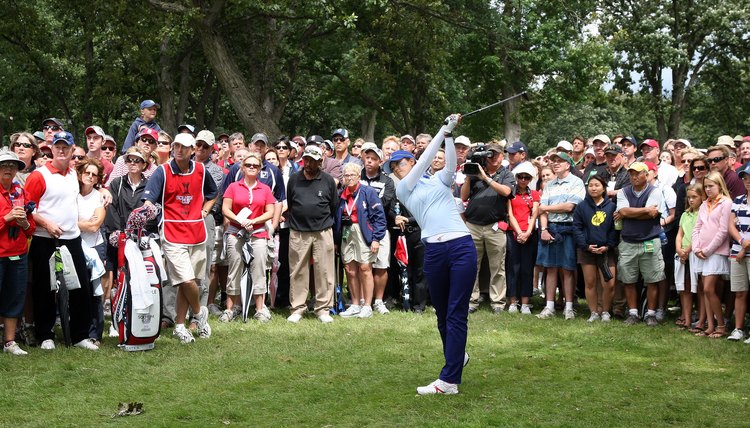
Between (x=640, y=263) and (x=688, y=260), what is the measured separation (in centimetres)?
58

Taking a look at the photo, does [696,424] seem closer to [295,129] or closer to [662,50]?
[662,50]

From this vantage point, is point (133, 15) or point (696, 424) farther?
point (133, 15)

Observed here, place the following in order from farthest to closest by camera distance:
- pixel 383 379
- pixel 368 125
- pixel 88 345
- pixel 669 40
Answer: pixel 368 125 → pixel 669 40 → pixel 88 345 → pixel 383 379

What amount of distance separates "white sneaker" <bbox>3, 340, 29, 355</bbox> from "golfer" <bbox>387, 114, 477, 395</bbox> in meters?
4.20

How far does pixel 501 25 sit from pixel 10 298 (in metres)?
20.8

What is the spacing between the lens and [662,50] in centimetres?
3509

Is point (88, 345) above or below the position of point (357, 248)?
below

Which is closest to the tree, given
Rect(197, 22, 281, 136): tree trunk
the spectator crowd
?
Rect(197, 22, 281, 136): tree trunk

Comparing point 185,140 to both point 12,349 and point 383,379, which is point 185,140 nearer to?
point 12,349

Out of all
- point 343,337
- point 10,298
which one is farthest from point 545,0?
point 10,298

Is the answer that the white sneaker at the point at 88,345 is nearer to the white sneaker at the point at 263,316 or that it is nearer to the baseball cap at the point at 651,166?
the white sneaker at the point at 263,316

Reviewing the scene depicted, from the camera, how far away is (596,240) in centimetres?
1185

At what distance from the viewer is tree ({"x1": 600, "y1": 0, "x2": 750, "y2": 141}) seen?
35031 millimetres

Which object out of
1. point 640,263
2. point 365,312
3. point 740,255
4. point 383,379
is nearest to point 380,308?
point 365,312
